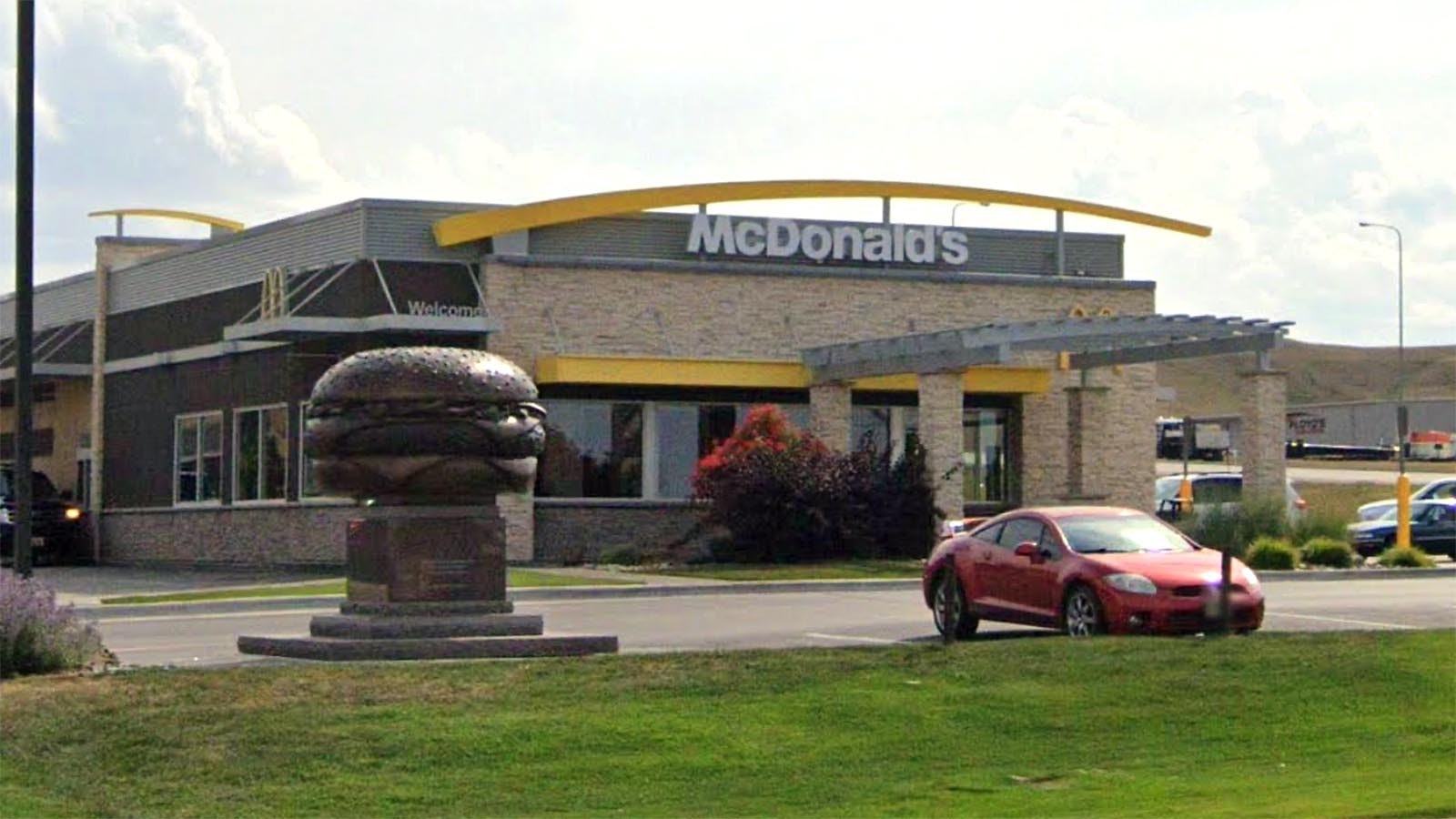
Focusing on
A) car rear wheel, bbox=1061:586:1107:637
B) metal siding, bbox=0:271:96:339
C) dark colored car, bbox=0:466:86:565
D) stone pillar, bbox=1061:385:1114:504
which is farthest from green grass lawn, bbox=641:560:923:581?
metal siding, bbox=0:271:96:339

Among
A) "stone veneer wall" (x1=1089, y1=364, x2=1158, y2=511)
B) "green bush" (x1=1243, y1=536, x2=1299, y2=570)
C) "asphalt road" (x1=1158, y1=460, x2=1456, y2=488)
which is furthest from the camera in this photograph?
"asphalt road" (x1=1158, y1=460, x2=1456, y2=488)

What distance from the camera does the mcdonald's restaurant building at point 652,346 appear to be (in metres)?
39.3

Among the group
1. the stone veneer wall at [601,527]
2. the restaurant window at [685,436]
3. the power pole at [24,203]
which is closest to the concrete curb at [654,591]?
the stone veneer wall at [601,527]

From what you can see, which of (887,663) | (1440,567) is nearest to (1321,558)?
(1440,567)

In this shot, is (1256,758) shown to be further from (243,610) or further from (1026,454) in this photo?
(1026,454)

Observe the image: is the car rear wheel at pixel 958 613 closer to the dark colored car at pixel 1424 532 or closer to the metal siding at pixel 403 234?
the metal siding at pixel 403 234

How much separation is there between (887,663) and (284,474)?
2716cm

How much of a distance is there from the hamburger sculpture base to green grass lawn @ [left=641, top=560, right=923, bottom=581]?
14.4m

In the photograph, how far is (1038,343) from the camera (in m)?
37.2

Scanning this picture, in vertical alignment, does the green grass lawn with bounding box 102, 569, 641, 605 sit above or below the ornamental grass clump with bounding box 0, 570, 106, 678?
below

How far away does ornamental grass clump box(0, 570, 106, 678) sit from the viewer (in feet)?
52.5

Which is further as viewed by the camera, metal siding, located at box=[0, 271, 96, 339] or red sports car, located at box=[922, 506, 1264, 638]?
metal siding, located at box=[0, 271, 96, 339]

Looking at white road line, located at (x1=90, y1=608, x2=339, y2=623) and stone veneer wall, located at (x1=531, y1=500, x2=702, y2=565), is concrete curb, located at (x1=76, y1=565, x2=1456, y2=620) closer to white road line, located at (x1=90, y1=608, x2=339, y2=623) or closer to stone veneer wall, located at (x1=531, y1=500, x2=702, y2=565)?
white road line, located at (x1=90, y1=608, x2=339, y2=623)

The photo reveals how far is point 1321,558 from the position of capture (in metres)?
36.6
